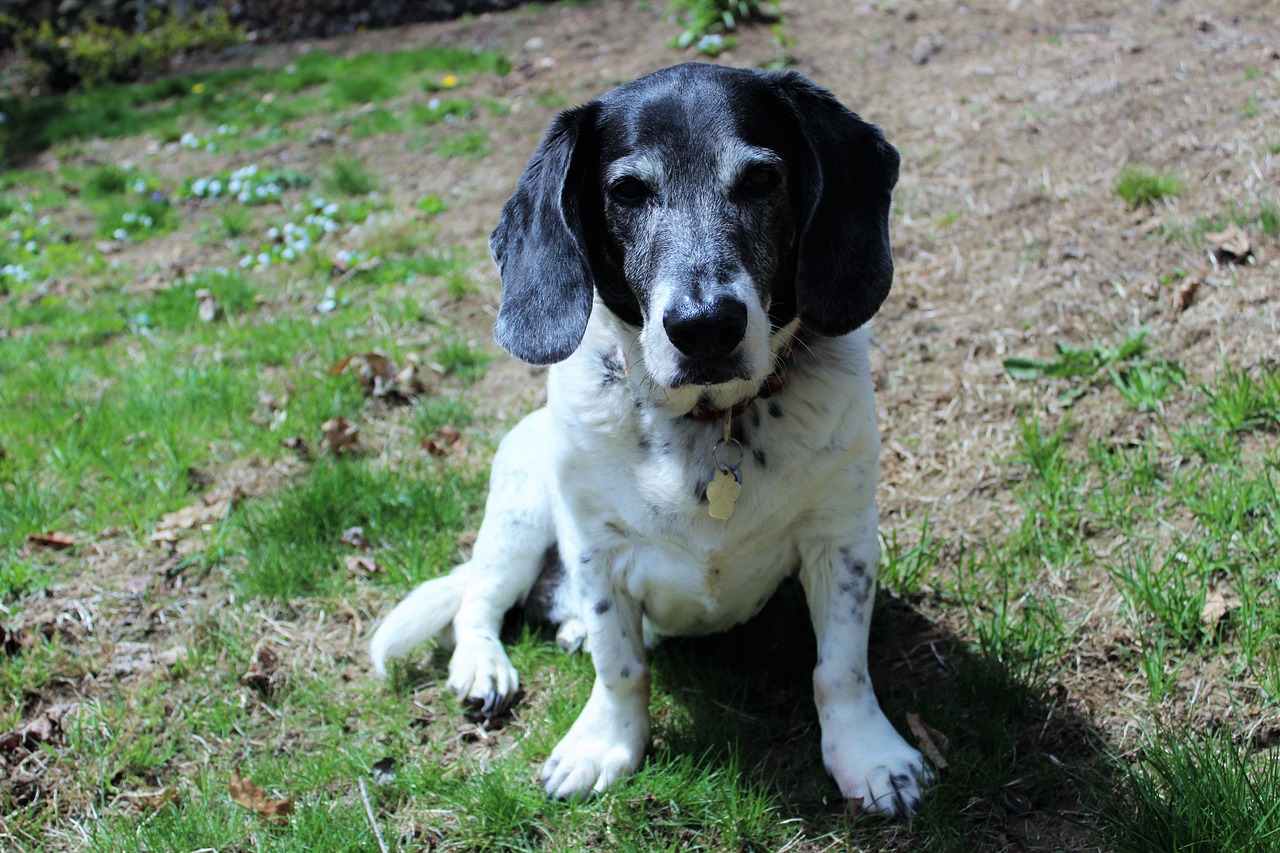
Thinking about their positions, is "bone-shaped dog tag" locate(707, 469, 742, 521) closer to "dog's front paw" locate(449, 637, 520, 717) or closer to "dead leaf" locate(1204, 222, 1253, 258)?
"dog's front paw" locate(449, 637, 520, 717)

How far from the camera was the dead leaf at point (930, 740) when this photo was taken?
245 centimetres

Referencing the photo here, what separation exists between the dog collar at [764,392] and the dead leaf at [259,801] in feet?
4.48

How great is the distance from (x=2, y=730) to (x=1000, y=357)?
335 cm

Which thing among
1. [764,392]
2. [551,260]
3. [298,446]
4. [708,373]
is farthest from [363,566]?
[708,373]

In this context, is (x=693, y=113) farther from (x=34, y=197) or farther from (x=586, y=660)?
(x=34, y=197)

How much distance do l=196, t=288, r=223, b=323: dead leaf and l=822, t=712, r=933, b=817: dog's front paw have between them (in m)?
4.16

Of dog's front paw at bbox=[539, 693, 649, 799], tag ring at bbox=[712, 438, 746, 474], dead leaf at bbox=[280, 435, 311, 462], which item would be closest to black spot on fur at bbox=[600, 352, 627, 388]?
tag ring at bbox=[712, 438, 746, 474]

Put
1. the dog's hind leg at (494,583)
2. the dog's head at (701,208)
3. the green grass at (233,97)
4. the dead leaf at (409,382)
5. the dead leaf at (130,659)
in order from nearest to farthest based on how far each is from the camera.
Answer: the dog's head at (701,208)
the dog's hind leg at (494,583)
the dead leaf at (130,659)
the dead leaf at (409,382)
the green grass at (233,97)

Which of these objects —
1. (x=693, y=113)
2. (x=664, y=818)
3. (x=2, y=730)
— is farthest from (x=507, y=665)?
(x=693, y=113)

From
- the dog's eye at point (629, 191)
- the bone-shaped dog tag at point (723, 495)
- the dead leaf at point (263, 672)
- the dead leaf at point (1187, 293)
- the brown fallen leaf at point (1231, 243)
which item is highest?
the dog's eye at point (629, 191)

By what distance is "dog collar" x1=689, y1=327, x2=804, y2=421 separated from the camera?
2432 mm

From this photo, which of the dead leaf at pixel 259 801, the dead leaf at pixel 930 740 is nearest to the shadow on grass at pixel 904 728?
the dead leaf at pixel 930 740

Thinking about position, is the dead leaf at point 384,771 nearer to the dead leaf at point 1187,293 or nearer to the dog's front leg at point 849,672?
the dog's front leg at point 849,672

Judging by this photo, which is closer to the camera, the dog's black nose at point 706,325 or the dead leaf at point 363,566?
the dog's black nose at point 706,325
